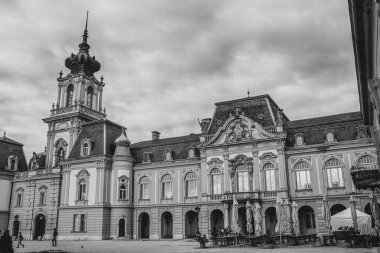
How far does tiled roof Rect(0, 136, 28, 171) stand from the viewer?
59.6 meters

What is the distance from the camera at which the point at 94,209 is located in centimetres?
4709

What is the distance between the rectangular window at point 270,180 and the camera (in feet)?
133

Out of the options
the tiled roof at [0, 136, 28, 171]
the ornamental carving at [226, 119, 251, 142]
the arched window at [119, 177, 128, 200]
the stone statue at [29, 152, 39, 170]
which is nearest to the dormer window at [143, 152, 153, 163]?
the arched window at [119, 177, 128, 200]

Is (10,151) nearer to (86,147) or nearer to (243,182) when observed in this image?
(86,147)

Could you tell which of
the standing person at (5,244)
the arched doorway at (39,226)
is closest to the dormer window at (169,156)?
the arched doorway at (39,226)

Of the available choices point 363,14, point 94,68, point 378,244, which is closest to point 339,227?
point 378,244

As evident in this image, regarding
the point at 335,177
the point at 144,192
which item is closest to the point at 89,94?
the point at 144,192

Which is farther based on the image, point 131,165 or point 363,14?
point 131,165

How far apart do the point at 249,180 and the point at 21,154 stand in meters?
41.4

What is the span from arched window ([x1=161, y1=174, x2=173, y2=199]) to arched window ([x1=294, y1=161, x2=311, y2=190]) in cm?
1566

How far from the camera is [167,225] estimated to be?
48.5 m

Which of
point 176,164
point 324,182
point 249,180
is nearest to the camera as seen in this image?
point 324,182

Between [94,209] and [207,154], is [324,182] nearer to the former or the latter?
[207,154]

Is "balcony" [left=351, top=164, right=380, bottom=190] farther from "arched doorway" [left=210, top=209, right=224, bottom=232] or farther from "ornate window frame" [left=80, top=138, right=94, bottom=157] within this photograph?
"ornate window frame" [left=80, top=138, right=94, bottom=157]
